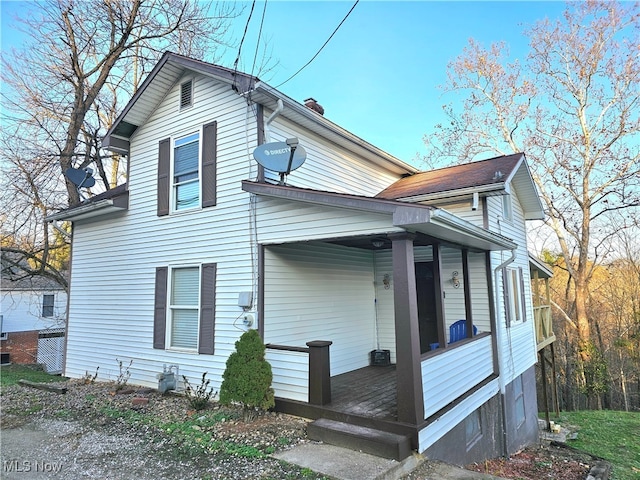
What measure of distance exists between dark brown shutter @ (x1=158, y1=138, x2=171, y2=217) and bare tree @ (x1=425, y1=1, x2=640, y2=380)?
16.9 metres

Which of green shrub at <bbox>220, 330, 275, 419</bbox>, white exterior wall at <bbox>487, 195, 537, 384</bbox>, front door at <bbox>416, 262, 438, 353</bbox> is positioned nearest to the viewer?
green shrub at <bbox>220, 330, 275, 419</bbox>

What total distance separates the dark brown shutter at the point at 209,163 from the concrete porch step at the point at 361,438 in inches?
168

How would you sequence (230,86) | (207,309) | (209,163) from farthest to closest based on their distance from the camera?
(209,163) → (230,86) → (207,309)

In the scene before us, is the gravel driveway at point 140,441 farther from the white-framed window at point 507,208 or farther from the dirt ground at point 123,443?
the white-framed window at point 507,208

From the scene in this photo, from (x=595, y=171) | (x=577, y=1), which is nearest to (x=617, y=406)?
(x=595, y=171)

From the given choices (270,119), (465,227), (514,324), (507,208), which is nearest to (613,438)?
(514,324)

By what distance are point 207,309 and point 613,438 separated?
504 inches

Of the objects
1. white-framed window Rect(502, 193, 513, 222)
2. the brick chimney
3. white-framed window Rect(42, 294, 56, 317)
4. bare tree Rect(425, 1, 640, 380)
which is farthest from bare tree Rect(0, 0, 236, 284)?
bare tree Rect(425, 1, 640, 380)

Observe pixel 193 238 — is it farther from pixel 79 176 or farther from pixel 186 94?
pixel 79 176

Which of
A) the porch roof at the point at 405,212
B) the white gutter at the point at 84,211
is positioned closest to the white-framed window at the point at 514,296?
the porch roof at the point at 405,212

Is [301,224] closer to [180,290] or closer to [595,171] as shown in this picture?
[180,290]

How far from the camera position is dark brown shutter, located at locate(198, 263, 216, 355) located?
267 inches

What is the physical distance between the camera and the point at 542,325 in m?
12.0

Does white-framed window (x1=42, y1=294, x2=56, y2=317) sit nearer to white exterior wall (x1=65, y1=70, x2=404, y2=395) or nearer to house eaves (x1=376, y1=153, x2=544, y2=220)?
white exterior wall (x1=65, y1=70, x2=404, y2=395)
